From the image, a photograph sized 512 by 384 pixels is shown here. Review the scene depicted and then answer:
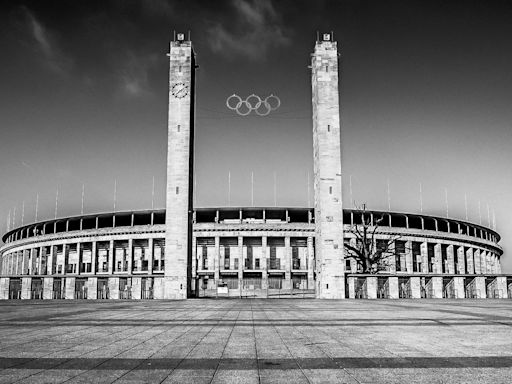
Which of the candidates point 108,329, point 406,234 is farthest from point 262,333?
point 406,234

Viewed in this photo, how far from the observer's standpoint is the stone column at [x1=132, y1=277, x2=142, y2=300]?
4812cm

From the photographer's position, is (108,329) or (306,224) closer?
(108,329)

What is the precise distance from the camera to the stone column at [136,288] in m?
48.1

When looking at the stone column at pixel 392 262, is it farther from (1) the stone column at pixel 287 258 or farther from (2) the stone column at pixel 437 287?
(2) the stone column at pixel 437 287

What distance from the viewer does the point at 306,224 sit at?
99812 mm

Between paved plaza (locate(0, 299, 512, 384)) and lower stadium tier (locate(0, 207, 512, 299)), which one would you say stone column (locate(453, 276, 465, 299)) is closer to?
paved plaza (locate(0, 299, 512, 384))

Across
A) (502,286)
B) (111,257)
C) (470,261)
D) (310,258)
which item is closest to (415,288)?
(502,286)

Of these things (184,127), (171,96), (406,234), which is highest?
(171,96)

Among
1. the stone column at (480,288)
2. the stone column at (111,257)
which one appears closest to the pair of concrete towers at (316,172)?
the stone column at (480,288)

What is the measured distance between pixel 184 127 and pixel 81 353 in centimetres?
4375

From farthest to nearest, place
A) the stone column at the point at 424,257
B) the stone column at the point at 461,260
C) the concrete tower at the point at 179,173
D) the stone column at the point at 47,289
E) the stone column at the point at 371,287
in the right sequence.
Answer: the stone column at the point at 461,260, the stone column at the point at 424,257, the concrete tower at the point at 179,173, the stone column at the point at 47,289, the stone column at the point at 371,287

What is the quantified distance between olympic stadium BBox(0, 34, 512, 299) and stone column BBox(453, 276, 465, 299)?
9 cm

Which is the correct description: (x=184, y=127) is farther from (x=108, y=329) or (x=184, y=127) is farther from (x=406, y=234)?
(x=406, y=234)

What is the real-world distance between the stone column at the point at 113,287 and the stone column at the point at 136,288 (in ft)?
5.00
